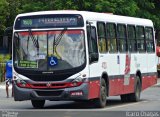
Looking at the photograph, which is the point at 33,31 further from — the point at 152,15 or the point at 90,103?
the point at 152,15

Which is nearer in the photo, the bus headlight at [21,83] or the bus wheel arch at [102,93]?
the bus headlight at [21,83]

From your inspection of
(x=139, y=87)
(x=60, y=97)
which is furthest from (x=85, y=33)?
(x=139, y=87)

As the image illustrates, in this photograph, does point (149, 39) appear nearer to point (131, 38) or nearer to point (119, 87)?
point (131, 38)

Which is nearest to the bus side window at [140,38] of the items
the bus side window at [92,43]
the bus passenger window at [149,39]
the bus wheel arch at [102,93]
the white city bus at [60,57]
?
the bus passenger window at [149,39]

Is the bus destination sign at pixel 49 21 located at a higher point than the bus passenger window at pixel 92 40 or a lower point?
higher

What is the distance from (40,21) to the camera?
2047 cm

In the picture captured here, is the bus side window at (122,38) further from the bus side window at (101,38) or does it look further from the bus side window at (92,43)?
the bus side window at (92,43)

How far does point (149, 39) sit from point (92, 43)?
6.97 metres

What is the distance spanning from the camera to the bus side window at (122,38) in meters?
23.2

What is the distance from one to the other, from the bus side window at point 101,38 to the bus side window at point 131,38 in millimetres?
2703

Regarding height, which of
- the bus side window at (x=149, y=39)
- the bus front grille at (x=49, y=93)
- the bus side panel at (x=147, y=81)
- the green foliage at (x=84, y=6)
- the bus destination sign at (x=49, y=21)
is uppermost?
the green foliage at (x=84, y=6)

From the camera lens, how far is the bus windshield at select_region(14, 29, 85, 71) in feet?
65.4

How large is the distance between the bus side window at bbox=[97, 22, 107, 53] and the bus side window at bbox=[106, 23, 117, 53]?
40 centimetres

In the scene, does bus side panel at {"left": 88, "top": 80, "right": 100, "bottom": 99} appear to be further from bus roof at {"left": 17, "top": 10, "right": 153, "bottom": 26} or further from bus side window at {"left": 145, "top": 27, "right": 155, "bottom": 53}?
bus side window at {"left": 145, "top": 27, "right": 155, "bottom": 53}
